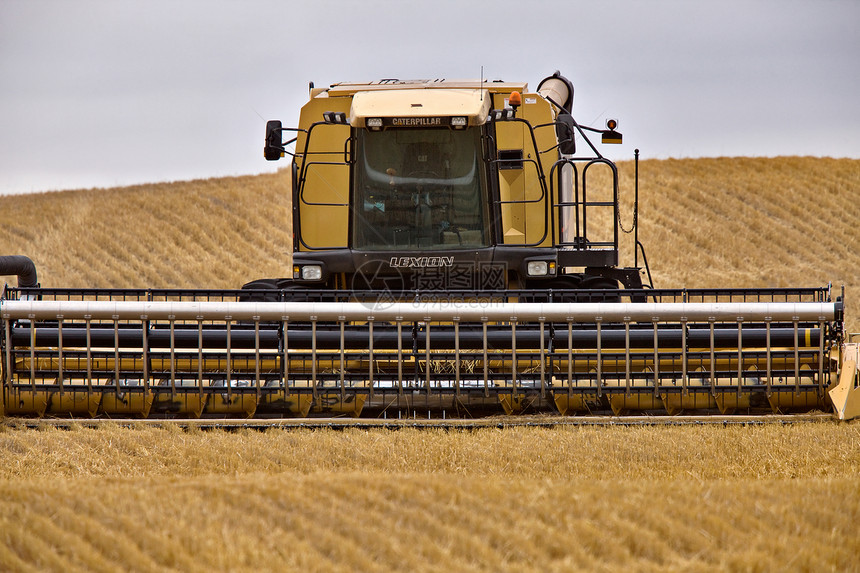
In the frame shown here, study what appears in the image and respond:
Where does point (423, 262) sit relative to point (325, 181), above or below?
below

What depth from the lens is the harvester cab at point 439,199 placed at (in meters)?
7.06

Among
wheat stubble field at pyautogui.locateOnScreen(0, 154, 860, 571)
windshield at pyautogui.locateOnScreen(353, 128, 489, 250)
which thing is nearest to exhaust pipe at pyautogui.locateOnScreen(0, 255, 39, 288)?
wheat stubble field at pyautogui.locateOnScreen(0, 154, 860, 571)

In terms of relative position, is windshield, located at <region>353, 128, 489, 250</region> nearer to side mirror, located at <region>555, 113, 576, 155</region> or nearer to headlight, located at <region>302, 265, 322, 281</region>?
headlight, located at <region>302, 265, 322, 281</region>

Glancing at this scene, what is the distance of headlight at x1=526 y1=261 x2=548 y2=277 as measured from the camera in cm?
713

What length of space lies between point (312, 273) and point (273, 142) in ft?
3.65

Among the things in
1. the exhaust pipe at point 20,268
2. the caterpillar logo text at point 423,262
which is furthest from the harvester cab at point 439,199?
the exhaust pipe at point 20,268

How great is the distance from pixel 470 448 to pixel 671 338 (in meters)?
1.71

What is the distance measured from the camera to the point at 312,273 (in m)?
7.26

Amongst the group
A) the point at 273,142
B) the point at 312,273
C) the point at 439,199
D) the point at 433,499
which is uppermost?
the point at 273,142

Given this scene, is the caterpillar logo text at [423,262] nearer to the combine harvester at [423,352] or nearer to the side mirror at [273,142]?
the combine harvester at [423,352]

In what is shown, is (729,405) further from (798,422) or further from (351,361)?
(351,361)

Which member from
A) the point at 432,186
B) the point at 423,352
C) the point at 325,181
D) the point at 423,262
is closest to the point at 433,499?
the point at 423,352

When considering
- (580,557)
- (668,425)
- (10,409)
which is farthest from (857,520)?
(10,409)

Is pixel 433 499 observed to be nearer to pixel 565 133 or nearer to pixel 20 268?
pixel 565 133
